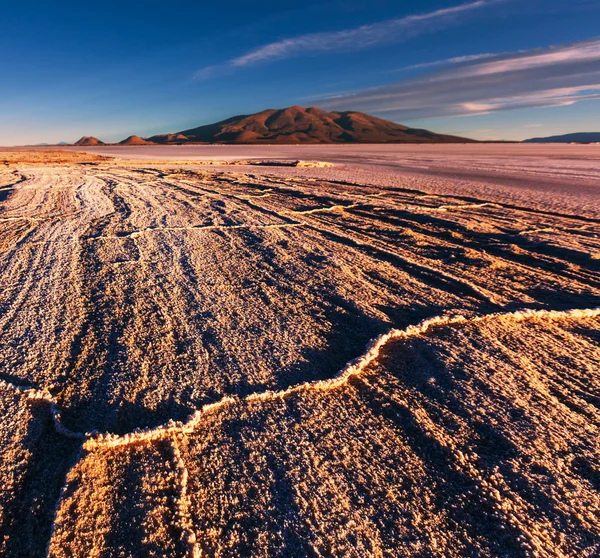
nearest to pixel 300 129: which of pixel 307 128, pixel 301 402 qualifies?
pixel 307 128

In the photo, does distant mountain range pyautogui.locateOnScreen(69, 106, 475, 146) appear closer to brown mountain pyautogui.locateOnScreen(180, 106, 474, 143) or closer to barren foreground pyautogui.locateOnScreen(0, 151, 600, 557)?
brown mountain pyautogui.locateOnScreen(180, 106, 474, 143)

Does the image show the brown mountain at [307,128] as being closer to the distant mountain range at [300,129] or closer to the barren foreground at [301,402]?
the distant mountain range at [300,129]

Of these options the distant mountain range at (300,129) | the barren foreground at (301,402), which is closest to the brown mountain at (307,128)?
the distant mountain range at (300,129)

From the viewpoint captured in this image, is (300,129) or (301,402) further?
(300,129)

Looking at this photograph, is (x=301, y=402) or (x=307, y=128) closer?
(x=301, y=402)

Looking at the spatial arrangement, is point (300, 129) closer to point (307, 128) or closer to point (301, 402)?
point (307, 128)

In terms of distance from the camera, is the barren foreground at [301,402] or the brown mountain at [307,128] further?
the brown mountain at [307,128]

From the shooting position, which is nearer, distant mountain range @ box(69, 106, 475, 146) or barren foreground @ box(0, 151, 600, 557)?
barren foreground @ box(0, 151, 600, 557)

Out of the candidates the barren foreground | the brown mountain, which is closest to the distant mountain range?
the brown mountain
